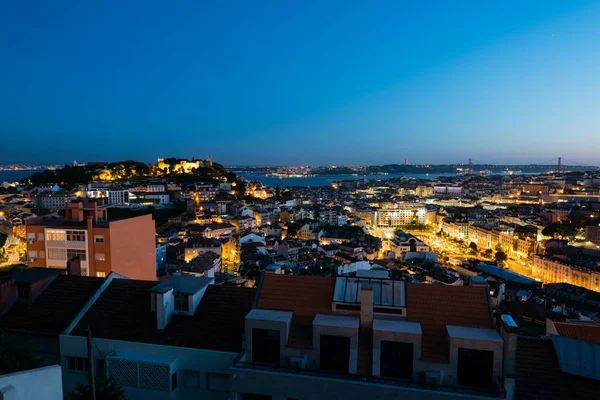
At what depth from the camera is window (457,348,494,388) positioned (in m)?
3.57

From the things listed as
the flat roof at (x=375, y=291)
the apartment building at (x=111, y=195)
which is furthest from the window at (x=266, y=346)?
the apartment building at (x=111, y=195)

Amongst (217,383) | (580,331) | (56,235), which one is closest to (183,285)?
(217,383)

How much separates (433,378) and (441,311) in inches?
28.3

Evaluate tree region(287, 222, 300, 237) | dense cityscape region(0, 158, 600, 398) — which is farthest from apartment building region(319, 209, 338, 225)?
tree region(287, 222, 300, 237)

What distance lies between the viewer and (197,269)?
16.7 m

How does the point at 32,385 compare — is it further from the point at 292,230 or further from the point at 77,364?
the point at 292,230

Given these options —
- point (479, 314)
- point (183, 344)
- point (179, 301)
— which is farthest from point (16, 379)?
point (479, 314)

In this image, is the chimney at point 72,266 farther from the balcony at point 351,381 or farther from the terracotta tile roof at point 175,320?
the balcony at point 351,381

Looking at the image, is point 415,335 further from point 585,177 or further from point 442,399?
point 585,177

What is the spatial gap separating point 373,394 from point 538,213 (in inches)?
2292

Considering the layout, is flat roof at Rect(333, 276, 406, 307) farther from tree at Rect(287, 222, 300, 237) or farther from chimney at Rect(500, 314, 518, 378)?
tree at Rect(287, 222, 300, 237)

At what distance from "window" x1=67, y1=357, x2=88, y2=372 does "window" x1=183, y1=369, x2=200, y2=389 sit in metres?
1.27

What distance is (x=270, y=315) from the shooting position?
404 cm

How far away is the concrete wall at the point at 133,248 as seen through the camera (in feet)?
36.6
